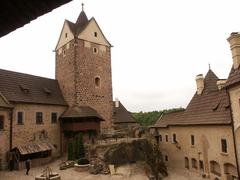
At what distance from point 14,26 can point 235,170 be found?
18720 millimetres

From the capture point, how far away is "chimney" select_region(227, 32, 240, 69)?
59.8 ft

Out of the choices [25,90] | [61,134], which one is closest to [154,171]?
[61,134]

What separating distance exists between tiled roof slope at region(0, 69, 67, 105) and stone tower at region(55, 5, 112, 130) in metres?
1.43

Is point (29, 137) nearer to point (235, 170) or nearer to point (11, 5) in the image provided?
point (235, 170)

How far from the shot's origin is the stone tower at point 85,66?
28.4m

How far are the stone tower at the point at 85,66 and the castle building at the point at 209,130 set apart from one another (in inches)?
321

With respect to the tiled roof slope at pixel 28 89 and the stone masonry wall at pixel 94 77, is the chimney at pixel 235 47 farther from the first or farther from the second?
the tiled roof slope at pixel 28 89

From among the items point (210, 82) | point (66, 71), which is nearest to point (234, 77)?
point (210, 82)

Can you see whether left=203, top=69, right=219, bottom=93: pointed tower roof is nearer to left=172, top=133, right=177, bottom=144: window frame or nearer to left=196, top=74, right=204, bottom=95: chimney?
left=196, top=74, right=204, bottom=95: chimney

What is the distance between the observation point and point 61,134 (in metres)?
26.7

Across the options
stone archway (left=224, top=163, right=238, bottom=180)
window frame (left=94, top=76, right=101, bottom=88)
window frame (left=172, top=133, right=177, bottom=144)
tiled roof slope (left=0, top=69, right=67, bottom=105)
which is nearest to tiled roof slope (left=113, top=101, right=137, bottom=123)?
window frame (left=94, top=76, right=101, bottom=88)

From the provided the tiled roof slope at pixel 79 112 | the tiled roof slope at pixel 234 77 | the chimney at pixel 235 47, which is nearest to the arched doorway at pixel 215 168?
the tiled roof slope at pixel 234 77

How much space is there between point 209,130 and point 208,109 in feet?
8.27

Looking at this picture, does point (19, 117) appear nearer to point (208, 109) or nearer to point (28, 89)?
point (28, 89)
